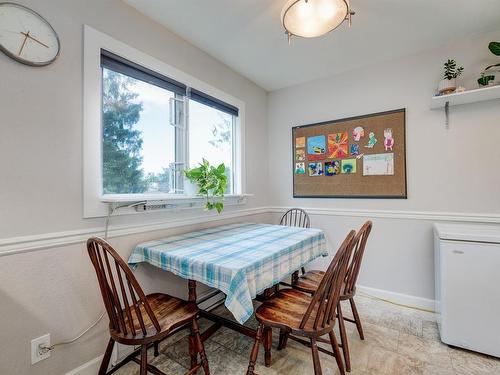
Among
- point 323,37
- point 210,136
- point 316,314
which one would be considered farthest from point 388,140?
point 316,314

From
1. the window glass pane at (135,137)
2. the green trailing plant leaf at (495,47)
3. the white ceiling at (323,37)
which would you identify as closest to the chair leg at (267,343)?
the window glass pane at (135,137)

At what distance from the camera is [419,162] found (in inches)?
92.6

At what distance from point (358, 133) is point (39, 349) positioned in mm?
2958

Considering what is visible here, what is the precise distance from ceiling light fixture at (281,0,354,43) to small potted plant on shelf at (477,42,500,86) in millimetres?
1291

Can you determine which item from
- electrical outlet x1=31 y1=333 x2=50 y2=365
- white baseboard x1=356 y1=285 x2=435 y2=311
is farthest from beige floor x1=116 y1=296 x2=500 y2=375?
electrical outlet x1=31 y1=333 x2=50 y2=365

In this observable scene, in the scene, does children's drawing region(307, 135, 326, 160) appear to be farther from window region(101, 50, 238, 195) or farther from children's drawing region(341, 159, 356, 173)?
window region(101, 50, 238, 195)

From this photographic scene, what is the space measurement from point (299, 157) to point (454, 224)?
162 centimetres

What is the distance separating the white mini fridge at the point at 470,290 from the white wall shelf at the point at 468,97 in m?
1.07

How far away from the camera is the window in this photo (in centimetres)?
172

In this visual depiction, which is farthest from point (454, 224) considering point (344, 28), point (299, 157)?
point (344, 28)

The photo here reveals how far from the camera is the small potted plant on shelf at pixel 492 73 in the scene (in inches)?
74.9

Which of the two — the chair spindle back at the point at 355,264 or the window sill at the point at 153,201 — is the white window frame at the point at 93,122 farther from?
the chair spindle back at the point at 355,264

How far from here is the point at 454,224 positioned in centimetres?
219

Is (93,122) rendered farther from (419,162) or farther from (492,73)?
(492,73)
